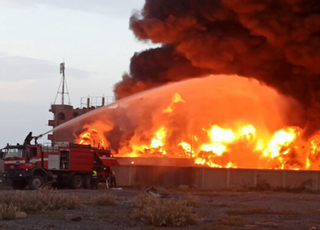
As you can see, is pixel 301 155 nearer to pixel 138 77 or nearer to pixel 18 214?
pixel 138 77

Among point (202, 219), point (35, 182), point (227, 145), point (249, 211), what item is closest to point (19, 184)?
point (35, 182)

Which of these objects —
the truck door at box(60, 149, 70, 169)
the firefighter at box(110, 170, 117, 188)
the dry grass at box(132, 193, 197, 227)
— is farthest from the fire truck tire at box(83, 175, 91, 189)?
the dry grass at box(132, 193, 197, 227)

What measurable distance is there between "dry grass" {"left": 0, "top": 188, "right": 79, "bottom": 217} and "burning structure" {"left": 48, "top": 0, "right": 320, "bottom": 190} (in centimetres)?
1893

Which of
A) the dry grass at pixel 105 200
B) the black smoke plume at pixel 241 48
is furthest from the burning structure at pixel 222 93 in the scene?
the dry grass at pixel 105 200

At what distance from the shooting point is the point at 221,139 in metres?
46.4

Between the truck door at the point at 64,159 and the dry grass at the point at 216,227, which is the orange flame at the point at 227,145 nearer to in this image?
the truck door at the point at 64,159

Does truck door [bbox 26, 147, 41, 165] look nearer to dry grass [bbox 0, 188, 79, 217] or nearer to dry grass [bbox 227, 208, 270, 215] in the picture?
dry grass [bbox 0, 188, 79, 217]

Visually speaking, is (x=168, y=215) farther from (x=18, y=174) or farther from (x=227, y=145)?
(x=227, y=145)

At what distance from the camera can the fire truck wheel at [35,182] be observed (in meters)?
32.7

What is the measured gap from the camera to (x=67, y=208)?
19641 mm

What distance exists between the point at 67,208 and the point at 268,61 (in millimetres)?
26884

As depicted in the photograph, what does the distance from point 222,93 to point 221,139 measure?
6.05 m

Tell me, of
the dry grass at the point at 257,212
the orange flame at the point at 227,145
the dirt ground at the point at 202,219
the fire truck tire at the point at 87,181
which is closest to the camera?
the dirt ground at the point at 202,219

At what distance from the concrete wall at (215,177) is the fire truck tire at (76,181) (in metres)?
6.21
